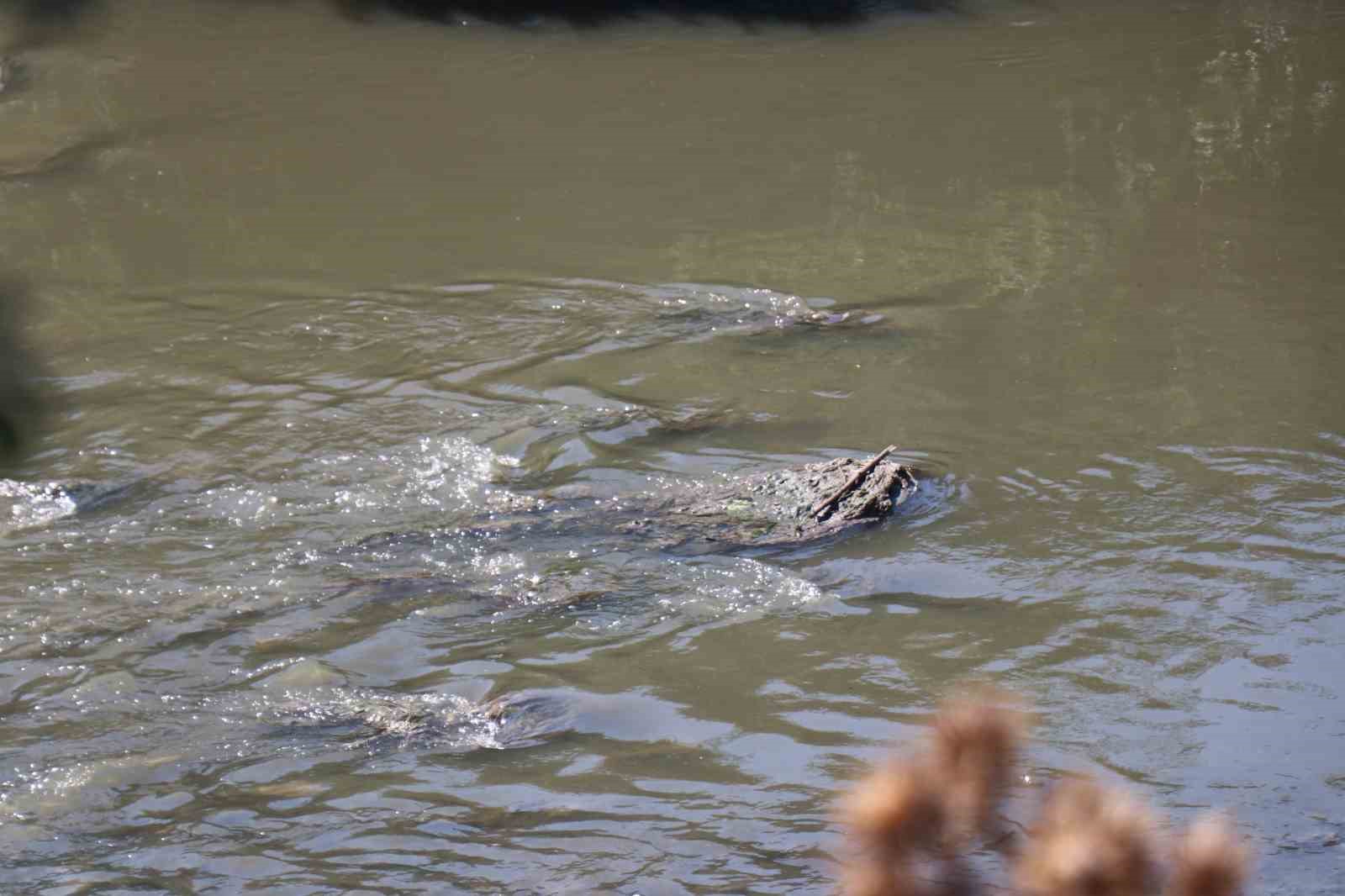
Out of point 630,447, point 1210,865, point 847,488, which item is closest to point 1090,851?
point 1210,865

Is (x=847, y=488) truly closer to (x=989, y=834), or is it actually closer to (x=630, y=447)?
(x=630, y=447)

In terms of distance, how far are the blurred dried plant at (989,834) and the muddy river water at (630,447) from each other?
2418 mm

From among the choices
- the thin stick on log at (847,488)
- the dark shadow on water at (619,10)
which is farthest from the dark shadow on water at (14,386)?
the dark shadow on water at (619,10)

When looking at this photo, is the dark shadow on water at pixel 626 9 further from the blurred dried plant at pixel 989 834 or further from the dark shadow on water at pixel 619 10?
the blurred dried plant at pixel 989 834

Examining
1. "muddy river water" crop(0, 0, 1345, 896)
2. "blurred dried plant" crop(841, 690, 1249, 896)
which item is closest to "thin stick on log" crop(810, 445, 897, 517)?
"muddy river water" crop(0, 0, 1345, 896)

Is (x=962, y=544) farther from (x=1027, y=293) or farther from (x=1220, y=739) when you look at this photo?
(x=1027, y=293)

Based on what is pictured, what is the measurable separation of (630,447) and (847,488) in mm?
1090

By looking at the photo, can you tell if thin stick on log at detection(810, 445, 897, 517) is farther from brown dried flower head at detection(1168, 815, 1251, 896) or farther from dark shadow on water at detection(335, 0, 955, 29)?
dark shadow on water at detection(335, 0, 955, 29)

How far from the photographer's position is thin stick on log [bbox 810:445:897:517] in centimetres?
545

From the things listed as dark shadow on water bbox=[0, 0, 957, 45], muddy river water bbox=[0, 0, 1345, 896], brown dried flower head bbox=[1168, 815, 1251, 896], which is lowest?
muddy river water bbox=[0, 0, 1345, 896]

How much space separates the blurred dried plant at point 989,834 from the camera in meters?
1.23

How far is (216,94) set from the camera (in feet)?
36.7

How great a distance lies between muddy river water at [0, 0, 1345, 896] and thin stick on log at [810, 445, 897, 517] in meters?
0.15

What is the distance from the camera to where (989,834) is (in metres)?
1.32
